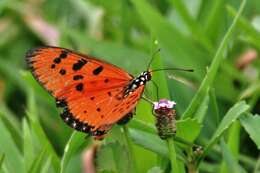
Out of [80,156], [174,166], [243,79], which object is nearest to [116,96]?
[174,166]

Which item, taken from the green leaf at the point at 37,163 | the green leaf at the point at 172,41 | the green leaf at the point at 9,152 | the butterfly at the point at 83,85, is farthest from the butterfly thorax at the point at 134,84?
the green leaf at the point at 172,41

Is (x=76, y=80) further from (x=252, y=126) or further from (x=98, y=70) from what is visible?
(x=252, y=126)

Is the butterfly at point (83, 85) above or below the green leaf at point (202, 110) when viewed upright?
above

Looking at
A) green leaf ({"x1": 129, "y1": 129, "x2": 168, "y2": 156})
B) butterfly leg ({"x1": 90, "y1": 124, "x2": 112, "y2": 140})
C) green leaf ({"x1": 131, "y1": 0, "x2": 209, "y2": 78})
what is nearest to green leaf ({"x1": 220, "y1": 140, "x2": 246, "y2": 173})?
green leaf ({"x1": 129, "y1": 129, "x2": 168, "y2": 156})

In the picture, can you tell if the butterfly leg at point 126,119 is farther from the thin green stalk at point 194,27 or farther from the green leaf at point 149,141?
the thin green stalk at point 194,27

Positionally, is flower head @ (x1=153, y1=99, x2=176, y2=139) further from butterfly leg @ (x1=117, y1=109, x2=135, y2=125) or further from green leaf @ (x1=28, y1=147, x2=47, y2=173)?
green leaf @ (x1=28, y1=147, x2=47, y2=173)

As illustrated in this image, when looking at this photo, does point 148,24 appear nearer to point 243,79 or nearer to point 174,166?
point 243,79
